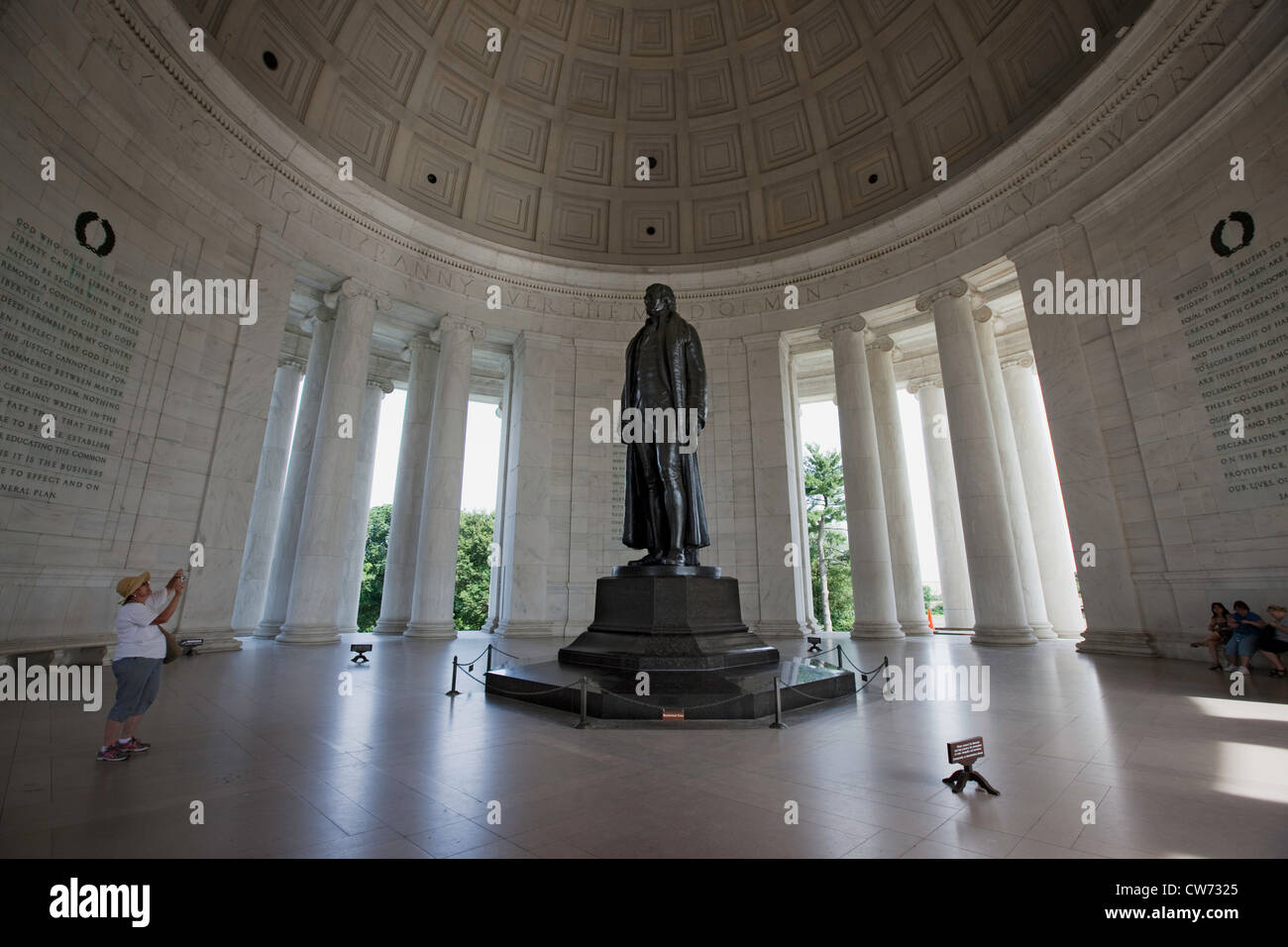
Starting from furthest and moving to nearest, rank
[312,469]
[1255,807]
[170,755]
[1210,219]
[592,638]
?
[312,469] < [1210,219] < [592,638] < [170,755] < [1255,807]

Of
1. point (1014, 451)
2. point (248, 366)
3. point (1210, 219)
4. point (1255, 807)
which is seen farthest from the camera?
point (1014, 451)

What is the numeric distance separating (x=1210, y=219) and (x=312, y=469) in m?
22.3

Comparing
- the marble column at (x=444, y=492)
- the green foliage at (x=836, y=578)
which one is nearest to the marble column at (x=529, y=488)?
the marble column at (x=444, y=492)

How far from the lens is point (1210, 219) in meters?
11.4

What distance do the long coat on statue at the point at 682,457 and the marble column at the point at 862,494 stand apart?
423 inches

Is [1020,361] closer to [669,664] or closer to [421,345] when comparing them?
[669,664]

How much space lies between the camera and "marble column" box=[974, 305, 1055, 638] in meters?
17.7

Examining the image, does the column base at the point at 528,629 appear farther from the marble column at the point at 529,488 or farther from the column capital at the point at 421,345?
the column capital at the point at 421,345

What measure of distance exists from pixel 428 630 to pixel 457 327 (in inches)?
396

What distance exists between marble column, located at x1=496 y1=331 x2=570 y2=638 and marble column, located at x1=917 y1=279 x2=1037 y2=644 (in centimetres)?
1275

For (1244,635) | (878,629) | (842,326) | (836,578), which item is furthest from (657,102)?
(836,578)

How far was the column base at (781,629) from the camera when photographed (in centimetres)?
1788
